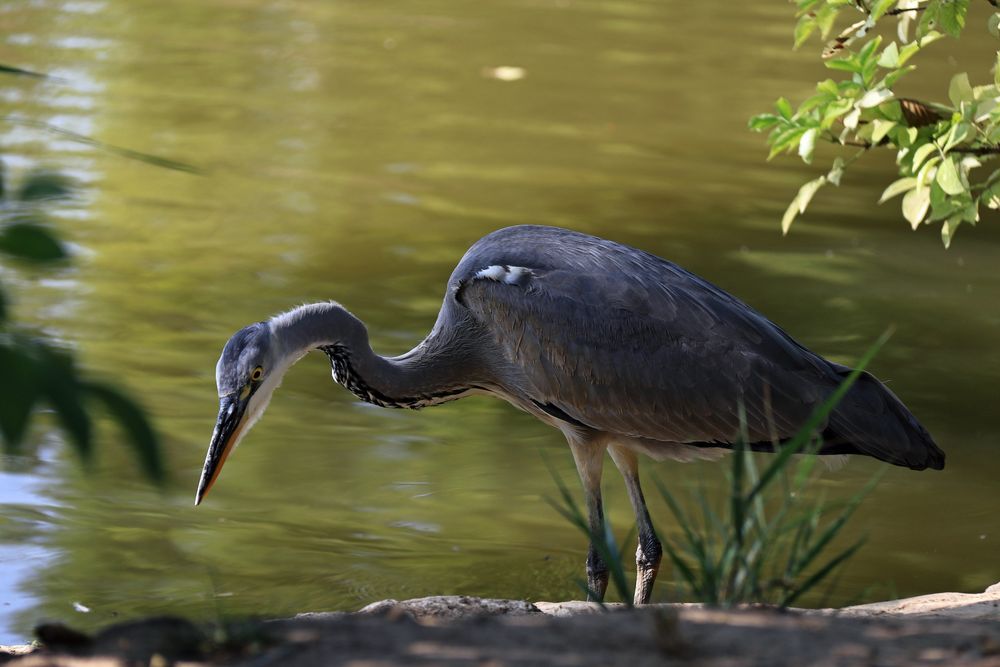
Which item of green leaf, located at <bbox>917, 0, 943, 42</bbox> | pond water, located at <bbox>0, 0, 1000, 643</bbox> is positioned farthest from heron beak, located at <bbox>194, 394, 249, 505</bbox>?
green leaf, located at <bbox>917, 0, 943, 42</bbox>

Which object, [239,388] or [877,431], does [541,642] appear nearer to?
[239,388]

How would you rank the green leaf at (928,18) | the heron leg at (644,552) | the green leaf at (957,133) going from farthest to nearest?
the green leaf at (928,18)
the green leaf at (957,133)
the heron leg at (644,552)

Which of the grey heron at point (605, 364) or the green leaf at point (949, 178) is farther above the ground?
the green leaf at point (949, 178)

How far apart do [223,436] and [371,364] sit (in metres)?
0.79

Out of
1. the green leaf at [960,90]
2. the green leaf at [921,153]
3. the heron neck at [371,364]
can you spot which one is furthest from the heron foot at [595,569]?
the green leaf at [960,90]

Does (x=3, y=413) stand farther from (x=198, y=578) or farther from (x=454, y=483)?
(x=454, y=483)

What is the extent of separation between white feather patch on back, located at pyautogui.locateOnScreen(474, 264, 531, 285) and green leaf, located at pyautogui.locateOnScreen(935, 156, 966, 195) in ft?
5.25

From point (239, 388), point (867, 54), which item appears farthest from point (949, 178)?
point (239, 388)

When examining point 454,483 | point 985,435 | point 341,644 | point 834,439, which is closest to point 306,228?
point 454,483

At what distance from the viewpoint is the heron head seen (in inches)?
197

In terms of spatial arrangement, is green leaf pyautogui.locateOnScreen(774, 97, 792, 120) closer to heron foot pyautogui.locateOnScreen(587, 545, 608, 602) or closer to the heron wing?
the heron wing

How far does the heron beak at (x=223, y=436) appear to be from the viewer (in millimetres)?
4984

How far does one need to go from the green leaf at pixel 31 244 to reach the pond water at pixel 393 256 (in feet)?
1.98

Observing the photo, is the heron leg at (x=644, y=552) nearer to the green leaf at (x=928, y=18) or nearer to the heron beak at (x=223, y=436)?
the heron beak at (x=223, y=436)
